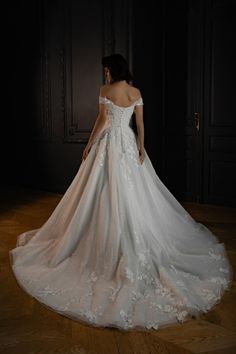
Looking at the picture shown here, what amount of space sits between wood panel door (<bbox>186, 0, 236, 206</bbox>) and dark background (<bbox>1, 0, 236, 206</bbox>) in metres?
0.01

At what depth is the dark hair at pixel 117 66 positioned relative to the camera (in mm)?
3352

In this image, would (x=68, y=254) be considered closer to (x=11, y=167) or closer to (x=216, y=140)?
(x=216, y=140)

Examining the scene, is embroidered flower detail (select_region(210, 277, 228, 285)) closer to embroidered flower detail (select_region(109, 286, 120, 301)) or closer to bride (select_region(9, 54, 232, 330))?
bride (select_region(9, 54, 232, 330))

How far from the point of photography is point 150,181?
12.2ft

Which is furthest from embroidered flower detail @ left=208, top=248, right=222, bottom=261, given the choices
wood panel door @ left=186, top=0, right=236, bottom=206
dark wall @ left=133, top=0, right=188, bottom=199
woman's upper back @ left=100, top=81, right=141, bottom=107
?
dark wall @ left=133, top=0, right=188, bottom=199

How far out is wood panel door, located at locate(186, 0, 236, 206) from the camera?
569 centimetres

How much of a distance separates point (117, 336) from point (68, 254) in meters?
1.05

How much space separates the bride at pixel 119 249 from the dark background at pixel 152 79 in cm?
220

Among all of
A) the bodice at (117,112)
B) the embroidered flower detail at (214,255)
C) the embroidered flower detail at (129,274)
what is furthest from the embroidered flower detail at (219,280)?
the bodice at (117,112)

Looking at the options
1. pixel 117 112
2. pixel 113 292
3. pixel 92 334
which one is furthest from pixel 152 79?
pixel 92 334

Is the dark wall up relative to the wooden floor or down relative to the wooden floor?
up

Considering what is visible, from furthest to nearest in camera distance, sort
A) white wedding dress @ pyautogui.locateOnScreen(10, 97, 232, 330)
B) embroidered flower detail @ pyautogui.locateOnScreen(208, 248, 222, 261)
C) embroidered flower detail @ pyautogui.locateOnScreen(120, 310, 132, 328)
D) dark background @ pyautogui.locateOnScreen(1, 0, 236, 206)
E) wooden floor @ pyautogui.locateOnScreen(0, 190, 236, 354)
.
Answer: dark background @ pyautogui.locateOnScreen(1, 0, 236, 206), embroidered flower detail @ pyautogui.locateOnScreen(208, 248, 222, 261), white wedding dress @ pyautogui.locateOnScreen(10, 97, 232, 330), embroidered flower detail @ pyautogui.locateOnScreen(120, 310, 132, 328), wooden floor @ pyautogui.locateOnScreen(0, 190, 236, 354)

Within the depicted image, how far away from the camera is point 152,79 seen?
6109 millimetres

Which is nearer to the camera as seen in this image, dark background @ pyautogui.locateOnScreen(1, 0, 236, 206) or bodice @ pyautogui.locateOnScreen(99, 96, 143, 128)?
bodice @ pyautogui.locateOnScreen(99, 96, 143, 128)
